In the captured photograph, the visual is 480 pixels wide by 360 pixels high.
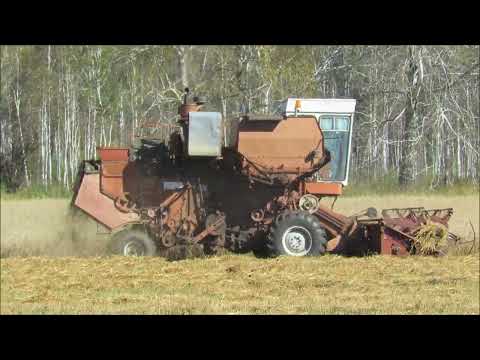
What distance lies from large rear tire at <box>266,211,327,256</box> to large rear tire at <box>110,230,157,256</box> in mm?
1904

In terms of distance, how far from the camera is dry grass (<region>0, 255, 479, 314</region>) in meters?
8.42

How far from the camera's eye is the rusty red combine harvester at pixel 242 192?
1251 cm

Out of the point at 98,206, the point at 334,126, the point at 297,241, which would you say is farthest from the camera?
the point at 334,126

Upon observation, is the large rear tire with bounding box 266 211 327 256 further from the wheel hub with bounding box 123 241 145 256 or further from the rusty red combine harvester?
the wheel hub with bounding box 123 241 145 256

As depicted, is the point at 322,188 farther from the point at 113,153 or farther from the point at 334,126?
the point at 113,153

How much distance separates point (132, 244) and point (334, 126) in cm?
386

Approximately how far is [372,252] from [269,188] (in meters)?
1.95

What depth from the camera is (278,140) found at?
41.4 feet

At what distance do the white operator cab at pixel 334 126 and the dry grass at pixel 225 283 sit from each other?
152 cm

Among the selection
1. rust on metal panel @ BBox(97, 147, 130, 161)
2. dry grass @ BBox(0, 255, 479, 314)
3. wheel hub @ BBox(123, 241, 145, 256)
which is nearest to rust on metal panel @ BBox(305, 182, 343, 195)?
dry grass @ BBox(0, 255, 479, 314)

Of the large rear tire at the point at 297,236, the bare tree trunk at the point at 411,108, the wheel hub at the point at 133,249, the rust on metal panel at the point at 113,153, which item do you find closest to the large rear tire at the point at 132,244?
the wheel hub at the point at 133,249

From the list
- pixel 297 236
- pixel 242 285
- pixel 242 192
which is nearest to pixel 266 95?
pixel 242 192

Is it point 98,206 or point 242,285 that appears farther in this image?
point 98,206

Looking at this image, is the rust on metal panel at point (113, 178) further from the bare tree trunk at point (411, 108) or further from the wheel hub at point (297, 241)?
the bare tree trunk at point (411, 108)
